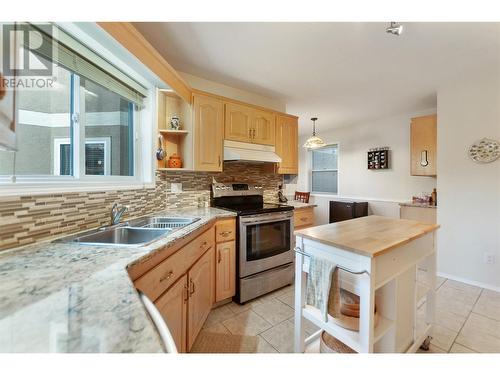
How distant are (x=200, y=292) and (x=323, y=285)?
949 mm

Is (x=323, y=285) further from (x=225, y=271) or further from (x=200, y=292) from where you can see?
(x=225, y=271)

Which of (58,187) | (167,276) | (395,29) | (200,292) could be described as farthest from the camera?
(200,292)

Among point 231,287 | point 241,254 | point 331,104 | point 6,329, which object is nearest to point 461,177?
point 331,104

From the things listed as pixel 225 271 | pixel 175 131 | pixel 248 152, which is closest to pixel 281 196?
pixel 248 152

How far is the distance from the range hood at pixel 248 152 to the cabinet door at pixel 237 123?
0.08 m

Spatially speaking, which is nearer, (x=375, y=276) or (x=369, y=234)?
(x=375, y=276)

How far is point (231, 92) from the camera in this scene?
281cm

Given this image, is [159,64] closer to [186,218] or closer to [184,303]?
[186,218]

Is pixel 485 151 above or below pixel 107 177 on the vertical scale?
above

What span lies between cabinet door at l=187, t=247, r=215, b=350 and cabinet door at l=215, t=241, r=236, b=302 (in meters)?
0.07

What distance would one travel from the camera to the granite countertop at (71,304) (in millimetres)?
439

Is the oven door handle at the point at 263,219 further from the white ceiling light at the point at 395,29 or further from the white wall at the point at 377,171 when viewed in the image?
the white ceiling light at the point at 395,29

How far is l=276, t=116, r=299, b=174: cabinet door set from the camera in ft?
9.89
